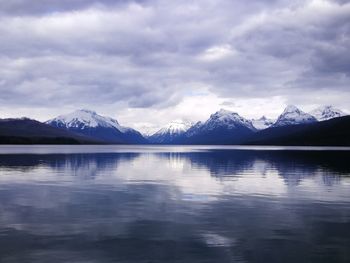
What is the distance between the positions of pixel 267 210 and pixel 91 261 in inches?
673

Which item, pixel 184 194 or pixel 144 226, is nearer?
pixel 144 226

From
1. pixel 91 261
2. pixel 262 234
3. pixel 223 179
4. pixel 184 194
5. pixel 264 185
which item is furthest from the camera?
pixel 223 179

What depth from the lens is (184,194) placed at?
40750 millimetres

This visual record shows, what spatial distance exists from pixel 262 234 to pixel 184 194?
58.0ft

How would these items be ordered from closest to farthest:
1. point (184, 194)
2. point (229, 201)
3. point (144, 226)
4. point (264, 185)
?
1. point (144, 226)
2. point (229, 201)
3. point (184, 194)
4. point (264, 185)

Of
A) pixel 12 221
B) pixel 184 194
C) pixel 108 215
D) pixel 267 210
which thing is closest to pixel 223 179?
pixel 184 194

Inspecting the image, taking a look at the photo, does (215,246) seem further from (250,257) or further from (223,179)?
(223,179)

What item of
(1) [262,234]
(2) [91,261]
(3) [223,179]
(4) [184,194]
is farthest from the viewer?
(3) [223,179]

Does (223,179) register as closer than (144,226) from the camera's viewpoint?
No

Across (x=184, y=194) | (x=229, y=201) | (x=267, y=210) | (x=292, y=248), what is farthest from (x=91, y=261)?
(x=184, y=194)

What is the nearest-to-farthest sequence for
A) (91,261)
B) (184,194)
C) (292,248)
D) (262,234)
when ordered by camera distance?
(91,261), (292,248), (262,234), (184,194)

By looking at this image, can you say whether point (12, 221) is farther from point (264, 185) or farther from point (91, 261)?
point (264, 185)

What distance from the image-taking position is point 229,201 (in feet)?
118

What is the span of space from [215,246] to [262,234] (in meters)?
4.05
